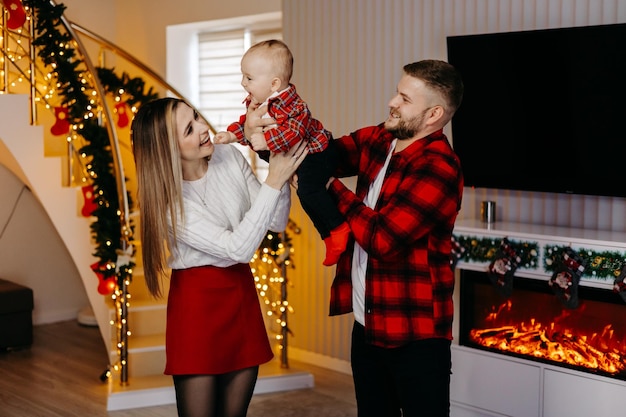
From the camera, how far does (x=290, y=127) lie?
2412 millimetres

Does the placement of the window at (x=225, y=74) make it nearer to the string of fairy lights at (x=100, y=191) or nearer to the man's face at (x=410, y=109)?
the string of fairy lights at (x=100, y=191)

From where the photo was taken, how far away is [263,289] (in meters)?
5.23

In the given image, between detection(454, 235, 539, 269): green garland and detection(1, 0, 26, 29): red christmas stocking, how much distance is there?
3.01 m

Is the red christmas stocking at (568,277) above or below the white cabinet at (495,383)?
above

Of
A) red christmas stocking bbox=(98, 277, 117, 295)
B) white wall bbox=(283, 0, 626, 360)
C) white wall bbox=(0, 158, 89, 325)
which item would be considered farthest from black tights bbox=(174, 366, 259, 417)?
white wall bbox=(0, 158, 89, 325)

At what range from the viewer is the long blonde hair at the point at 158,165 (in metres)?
2.41

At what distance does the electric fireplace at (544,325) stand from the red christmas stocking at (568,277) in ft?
0.27

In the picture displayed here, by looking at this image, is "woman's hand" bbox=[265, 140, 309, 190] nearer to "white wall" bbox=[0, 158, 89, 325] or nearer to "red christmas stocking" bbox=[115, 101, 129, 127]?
"red christmas stocking" bbox=[115, 101, 129, 127]

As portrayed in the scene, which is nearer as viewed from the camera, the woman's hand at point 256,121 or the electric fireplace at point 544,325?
the woman's hand at point 256,121

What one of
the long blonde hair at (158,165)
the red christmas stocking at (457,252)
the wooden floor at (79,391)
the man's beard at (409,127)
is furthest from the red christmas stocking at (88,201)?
the man's beard at (409,127)

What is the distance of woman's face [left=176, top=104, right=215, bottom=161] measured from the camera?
243 centimetres

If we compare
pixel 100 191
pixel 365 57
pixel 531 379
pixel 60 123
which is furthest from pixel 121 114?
pixel 531 379

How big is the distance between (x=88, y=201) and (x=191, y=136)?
112 inches

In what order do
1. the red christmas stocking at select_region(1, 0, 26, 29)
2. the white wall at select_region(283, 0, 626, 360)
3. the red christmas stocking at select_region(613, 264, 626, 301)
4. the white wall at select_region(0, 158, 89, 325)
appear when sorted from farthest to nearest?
the white wall at select_region(0, 158, 89, 325) → the red christmas stocking at select_region(1, 0, 26, 29) → the white wall at select_region(283, 0, 626, 360) → the red christmas stocking at select_region(613, 264, 626, 301)
